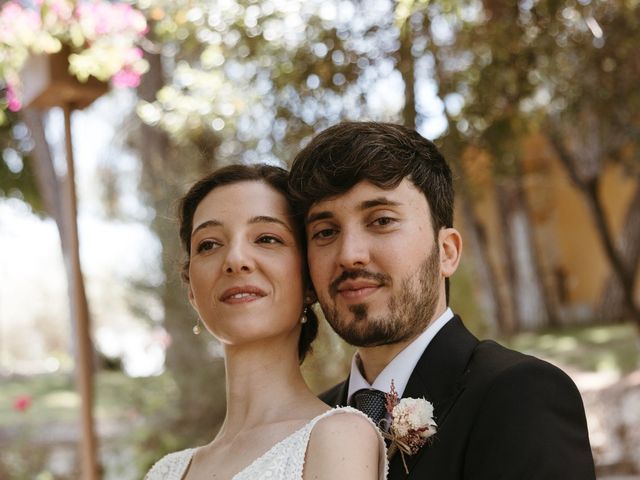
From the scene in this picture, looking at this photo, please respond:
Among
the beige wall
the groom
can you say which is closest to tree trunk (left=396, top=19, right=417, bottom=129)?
the groom

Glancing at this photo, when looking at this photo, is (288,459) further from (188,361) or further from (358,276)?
(188,361)

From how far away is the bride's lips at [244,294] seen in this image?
2436 millimetres

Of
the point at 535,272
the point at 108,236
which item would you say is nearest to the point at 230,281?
the point at 535,272

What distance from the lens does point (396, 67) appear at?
538 cm

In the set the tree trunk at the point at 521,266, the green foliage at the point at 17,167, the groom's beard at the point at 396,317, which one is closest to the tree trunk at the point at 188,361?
the groom's beard at the point at 396,317

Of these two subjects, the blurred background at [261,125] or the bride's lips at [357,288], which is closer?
the bride's lips at [357,288]

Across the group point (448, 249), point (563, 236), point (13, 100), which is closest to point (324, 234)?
point (448, 249)

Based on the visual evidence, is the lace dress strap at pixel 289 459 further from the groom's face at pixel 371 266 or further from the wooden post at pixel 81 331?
the wooden post at pixel 81 331

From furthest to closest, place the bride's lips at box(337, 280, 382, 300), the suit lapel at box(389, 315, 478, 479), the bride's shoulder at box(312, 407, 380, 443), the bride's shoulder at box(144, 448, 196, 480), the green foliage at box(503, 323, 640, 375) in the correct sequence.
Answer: the green foliage at box(503, 323, 640, 375) → the bride's shoulder at box(144, 448, 196, 480) → the bride's lips at box(337, 280, 382, 300) → the suit lapel at box(389, 315, 478, 479) → the bride's shoulder at box(312, 407, 380, 443)

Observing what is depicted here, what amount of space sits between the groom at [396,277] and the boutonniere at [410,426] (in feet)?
0.09

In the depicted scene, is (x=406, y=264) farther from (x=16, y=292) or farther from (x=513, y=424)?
(x=16, y=292)

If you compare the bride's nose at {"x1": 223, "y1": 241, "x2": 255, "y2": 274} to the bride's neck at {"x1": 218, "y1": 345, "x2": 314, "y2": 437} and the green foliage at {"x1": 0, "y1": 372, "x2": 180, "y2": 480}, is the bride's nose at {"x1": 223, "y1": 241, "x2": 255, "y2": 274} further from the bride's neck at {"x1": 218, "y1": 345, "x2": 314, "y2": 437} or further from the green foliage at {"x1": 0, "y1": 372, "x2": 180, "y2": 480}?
the green foliage at {"x1": 0, "y1": 372, "x2": 180, "y2": 480}

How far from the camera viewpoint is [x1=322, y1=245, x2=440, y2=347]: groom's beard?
2.43 m

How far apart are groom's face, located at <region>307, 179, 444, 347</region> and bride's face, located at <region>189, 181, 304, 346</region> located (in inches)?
3.5
